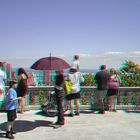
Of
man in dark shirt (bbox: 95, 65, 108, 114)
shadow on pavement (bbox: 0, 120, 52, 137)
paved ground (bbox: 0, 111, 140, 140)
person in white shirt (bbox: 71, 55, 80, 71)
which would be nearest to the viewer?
paved ground (bbox: 0, 111, 140, 140)

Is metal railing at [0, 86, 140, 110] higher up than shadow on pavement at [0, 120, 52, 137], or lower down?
higher up

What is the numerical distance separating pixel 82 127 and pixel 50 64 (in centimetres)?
214

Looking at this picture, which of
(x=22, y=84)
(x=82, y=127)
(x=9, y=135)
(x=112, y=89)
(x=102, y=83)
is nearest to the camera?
(x=9, y=135)

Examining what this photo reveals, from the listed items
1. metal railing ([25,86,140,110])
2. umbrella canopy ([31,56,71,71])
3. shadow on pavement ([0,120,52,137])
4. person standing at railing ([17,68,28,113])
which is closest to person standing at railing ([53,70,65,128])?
umbrella canopy ([31,56,71,71])

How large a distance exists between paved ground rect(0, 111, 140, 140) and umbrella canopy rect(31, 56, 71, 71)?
70.8 inches

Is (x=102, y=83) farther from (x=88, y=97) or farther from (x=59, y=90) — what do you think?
(x=59, y=90)

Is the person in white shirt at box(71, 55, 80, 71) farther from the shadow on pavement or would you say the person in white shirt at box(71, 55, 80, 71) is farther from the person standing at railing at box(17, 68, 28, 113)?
the shadow on pavement

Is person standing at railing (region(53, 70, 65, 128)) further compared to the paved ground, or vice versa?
person standing at railing (region(53, 70, 65, 128))

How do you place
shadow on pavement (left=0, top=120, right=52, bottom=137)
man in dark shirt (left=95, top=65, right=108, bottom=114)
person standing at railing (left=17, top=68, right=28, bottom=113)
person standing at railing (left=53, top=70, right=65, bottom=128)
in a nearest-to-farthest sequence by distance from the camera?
shadow on pavement (left=0, top=120, right=52, bottom=137), person standing at railing (left=53, top=70, right=65, bottom=128), person standing at railing (left=17, top=68, right=28, bottom=113), man in dark shirt (left=95, top=65, right=108, bottom=114)

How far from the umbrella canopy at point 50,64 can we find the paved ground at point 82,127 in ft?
5.90

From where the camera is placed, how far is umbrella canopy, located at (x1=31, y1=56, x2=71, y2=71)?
7.72 m

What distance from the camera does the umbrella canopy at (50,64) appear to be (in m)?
7.72

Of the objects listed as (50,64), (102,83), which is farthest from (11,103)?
(102,83)

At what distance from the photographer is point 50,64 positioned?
7770mm
